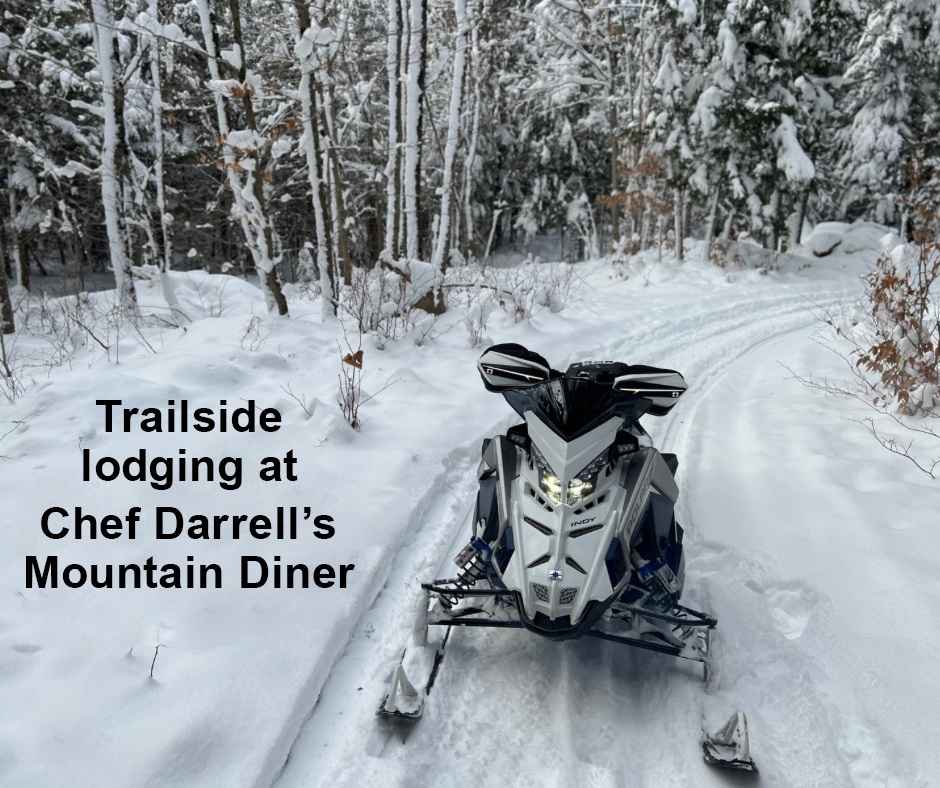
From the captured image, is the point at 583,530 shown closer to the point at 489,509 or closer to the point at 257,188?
the point at 489,509

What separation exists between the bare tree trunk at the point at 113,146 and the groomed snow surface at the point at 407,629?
479 centimetres

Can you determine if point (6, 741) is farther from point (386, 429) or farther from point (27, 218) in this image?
point (27, 218)

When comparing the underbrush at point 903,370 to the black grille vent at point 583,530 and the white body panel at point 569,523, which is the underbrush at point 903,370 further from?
the black grille vent at point 583,530

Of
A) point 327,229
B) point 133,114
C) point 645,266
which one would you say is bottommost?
point 645,266

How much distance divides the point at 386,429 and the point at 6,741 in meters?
3.40

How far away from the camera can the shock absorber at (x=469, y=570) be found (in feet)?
10.1

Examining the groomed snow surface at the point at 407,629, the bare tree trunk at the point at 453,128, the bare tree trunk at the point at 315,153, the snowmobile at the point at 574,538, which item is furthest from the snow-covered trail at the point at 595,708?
the bare tree trunk at the point at 453,128

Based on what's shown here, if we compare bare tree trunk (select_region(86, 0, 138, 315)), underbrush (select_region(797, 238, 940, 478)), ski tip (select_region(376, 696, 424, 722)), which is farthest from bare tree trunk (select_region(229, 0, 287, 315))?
underbrush (select_region(797, 238, 940, 478))

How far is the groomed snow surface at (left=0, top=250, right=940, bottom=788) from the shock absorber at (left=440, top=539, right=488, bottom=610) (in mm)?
253

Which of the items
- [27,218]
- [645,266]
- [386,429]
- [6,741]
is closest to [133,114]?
[27,218]

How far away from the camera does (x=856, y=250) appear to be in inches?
816

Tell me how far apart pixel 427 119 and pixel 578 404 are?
66.2 ft

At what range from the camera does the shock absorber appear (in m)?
3.09

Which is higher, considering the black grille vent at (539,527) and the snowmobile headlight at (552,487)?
the snowmobile headlight at (552,487)
